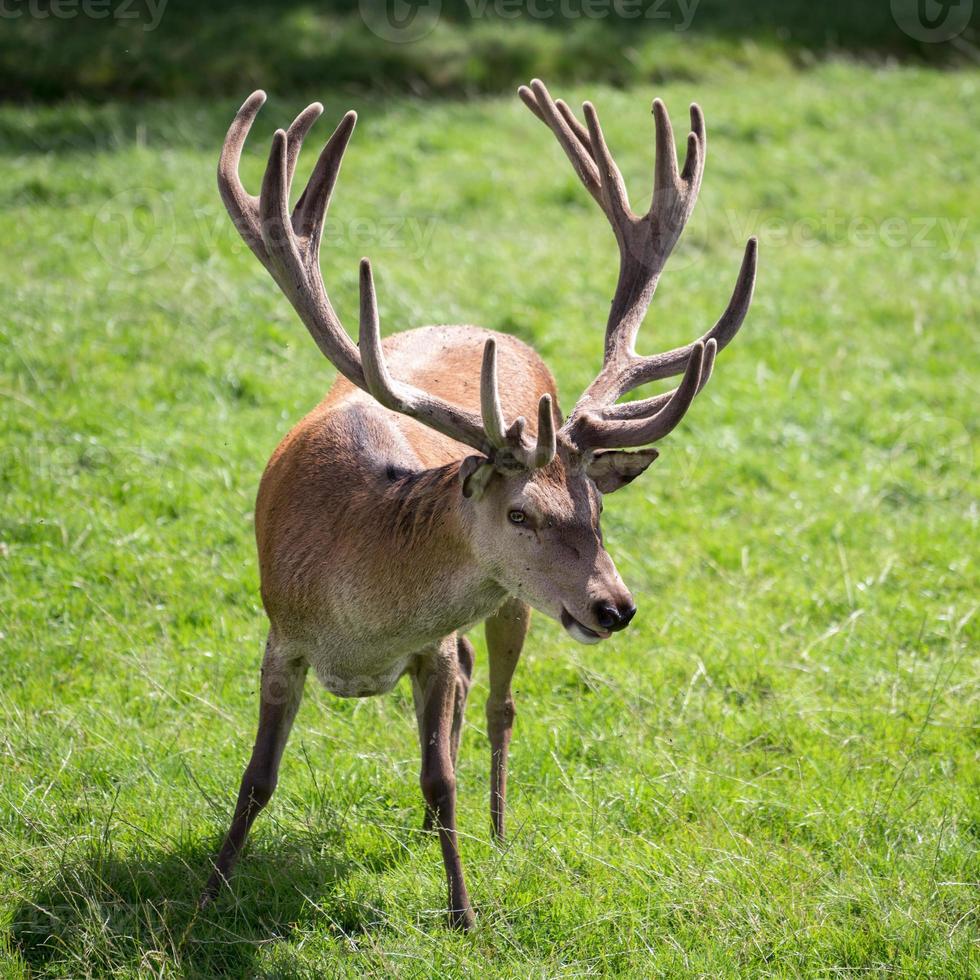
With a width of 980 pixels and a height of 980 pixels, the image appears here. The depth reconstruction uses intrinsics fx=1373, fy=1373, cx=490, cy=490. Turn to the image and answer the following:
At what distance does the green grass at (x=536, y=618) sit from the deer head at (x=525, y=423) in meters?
1.06

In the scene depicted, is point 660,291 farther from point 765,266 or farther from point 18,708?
point 18,708

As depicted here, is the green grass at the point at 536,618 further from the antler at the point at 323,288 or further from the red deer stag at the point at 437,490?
the antler at the point at 323,288

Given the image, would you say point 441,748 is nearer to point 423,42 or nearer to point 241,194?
point 241,194

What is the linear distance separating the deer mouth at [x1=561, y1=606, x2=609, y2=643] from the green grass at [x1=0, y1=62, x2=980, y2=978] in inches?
36.3

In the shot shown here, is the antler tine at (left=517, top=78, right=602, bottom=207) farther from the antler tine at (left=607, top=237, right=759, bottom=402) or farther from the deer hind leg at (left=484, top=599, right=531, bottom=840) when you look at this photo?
the deer hind leg at (left=484, top=599, right=531, bottom=840)

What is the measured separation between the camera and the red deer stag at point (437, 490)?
141 inches

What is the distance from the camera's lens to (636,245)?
4.64 meters

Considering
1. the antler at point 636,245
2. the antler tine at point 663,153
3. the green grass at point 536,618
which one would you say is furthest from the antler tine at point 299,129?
the green grass at point 536,618

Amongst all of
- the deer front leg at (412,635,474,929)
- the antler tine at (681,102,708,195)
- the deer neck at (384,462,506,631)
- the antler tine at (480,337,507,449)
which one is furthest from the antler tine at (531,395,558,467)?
the antler tine at (681,102,708,195)

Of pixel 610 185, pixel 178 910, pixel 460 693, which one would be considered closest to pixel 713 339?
pixel 610 185

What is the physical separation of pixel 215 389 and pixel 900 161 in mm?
6929

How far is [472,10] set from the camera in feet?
44.5

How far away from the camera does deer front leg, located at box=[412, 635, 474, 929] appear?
4035 millimetres

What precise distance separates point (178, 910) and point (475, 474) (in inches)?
61.2
